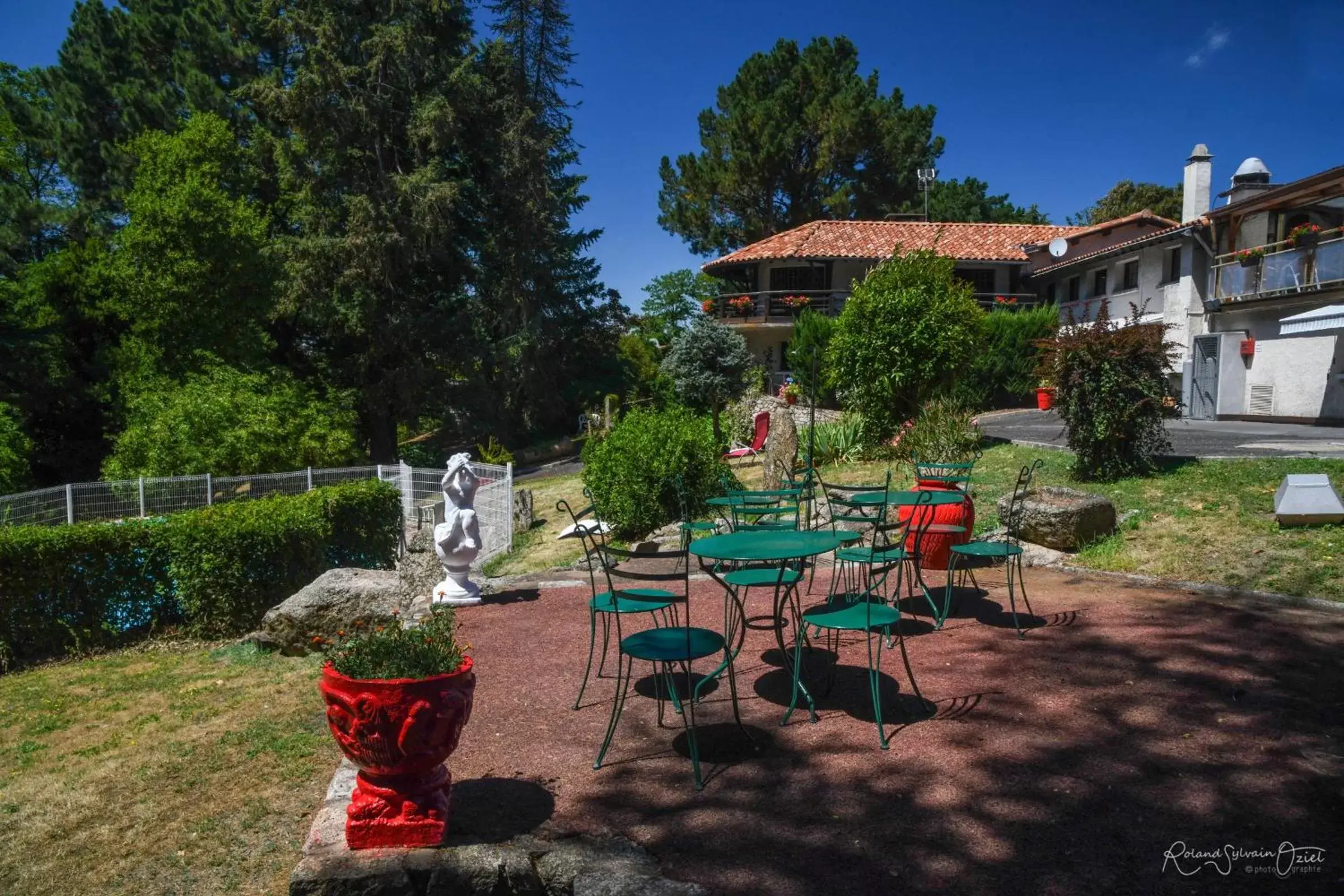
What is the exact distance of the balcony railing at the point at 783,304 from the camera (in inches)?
1142

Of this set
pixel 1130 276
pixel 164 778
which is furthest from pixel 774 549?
pixel 1130 276

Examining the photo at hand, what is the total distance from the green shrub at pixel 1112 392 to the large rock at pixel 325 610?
26.8 ft

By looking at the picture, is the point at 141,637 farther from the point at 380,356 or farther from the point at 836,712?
the point at 380,356

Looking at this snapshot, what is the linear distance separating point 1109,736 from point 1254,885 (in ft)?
3.79

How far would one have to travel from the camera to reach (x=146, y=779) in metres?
4.63

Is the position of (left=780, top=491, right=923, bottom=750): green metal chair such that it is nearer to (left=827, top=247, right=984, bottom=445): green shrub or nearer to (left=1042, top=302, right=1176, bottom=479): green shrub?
(left=1042, top=302, right=1176, bottom=479): green shrub

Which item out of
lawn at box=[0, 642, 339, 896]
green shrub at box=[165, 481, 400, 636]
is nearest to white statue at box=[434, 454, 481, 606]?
lawn at box=[0, 642, 339, 896]

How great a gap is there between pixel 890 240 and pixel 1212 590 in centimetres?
2485

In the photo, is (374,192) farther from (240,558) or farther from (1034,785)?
(1034,785)

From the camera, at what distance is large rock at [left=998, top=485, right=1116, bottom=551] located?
818 centimetres

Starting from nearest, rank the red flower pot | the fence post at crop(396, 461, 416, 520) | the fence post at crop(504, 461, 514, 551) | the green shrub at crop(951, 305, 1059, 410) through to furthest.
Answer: the red flower pot
the fence post at crop(396, 461, 416, 520)
the fence post at crop(504, 461, 514, 551)
the green shrub at crop(951, 305, 1059, 410)

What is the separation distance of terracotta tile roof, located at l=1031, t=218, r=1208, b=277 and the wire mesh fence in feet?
60.6

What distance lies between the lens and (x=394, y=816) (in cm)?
322

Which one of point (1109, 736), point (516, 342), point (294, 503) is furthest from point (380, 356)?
point (1109, 736)
